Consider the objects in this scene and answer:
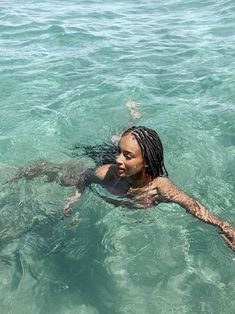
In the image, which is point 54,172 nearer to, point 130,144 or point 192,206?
point 130,144

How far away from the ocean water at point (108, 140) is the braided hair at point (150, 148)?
0.73 m

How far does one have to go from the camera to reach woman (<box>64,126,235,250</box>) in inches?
149

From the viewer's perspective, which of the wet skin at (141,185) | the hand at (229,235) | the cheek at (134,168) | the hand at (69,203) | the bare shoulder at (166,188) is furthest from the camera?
the hand at (69,203)

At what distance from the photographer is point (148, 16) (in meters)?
13.2

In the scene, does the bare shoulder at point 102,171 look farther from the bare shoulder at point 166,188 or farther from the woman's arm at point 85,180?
the bare shoulder at point 166,188

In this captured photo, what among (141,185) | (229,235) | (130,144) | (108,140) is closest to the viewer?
(229,235)

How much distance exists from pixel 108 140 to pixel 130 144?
92.2 inches

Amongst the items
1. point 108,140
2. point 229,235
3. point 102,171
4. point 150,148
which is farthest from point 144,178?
point 108,140

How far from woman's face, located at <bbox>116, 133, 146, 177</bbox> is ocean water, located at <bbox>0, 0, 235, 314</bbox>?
0.88 meters

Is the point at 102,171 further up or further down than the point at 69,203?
further up

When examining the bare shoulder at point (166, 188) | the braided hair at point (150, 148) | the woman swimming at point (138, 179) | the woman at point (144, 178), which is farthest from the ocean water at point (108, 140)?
the braided hair at point (150, 148)

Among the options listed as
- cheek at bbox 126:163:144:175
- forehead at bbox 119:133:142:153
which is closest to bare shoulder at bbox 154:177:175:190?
cheek at bbox 126:163:144:175

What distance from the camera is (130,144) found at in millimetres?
3785

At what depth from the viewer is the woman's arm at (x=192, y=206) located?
139 inches
